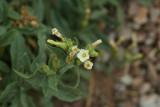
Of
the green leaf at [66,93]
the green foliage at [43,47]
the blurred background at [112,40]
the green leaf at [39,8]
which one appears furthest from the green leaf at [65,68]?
the green leaf at [39,8]

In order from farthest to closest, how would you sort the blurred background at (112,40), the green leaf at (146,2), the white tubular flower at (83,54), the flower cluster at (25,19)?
the green leaf at (146,2), the blurred background at (112,40), the flower cluster at (25,19), the white tubular flower at (83,54)

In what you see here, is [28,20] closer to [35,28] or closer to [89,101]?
[35,28]

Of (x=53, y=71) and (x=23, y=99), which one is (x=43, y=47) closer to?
(x=53, y=71)

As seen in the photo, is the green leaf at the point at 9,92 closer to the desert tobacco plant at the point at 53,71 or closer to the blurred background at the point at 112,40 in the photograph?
the desert tobacco plant at the point at 53,71

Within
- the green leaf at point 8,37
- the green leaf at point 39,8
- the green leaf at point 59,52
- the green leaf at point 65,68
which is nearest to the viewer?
the green leaf at point 59,52

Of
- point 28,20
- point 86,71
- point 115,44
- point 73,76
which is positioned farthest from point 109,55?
point 28,20

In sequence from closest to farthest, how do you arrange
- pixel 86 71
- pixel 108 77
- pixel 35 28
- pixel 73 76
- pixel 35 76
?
pixel 35 76, pixel 35 28, pixel 73 76, pixel 86 71, pixel 108 77
